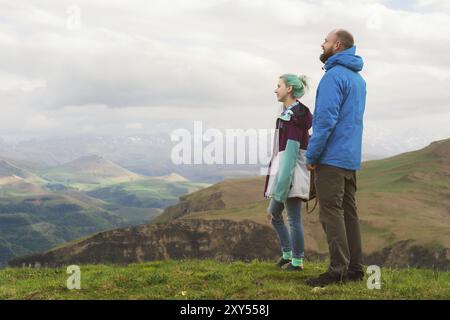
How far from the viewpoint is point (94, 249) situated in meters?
144

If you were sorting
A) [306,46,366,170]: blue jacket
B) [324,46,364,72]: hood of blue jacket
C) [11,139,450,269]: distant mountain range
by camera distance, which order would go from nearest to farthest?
[306,46,366,170]: blue jacket < [324,46,364,72]: hood of blue jacket < [11,139,450,269]: distant mountain range

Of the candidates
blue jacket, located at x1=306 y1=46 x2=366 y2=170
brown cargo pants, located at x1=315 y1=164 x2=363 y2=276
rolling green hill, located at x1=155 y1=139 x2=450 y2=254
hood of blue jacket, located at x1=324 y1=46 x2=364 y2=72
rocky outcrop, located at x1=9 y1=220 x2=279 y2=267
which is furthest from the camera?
rocky outcrop, located at x1=9 y1=220 x2=279 y2=267

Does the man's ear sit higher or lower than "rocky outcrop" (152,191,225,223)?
higher

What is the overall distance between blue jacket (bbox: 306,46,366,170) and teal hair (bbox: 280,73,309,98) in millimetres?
1222

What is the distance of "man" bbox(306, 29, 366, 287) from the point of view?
31.1 ft

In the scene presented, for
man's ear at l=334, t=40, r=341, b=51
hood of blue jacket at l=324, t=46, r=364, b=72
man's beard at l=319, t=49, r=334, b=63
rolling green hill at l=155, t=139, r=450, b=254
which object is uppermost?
man's ear at l=334, t=40, r=341, b=51

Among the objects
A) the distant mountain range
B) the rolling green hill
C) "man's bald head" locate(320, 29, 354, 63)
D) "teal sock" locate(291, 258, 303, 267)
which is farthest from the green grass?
the rolling green hill

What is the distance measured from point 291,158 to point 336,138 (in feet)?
4.96

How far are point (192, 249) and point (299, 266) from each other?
391 ft

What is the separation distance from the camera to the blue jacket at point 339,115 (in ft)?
30.9

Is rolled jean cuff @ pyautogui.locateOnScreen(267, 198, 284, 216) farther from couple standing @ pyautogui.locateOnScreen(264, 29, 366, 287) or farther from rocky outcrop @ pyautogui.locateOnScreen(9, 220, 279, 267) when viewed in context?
rocky outcrop @ pyautogui.locateOnScreen(9, 220, 279, 267)

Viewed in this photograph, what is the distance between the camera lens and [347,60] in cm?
982

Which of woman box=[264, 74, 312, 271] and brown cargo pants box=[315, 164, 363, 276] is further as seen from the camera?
woman box=[264, 74, 312, 271]

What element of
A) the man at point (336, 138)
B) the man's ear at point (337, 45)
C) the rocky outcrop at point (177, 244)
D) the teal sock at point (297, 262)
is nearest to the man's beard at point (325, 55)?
the man at point (336, 138)
